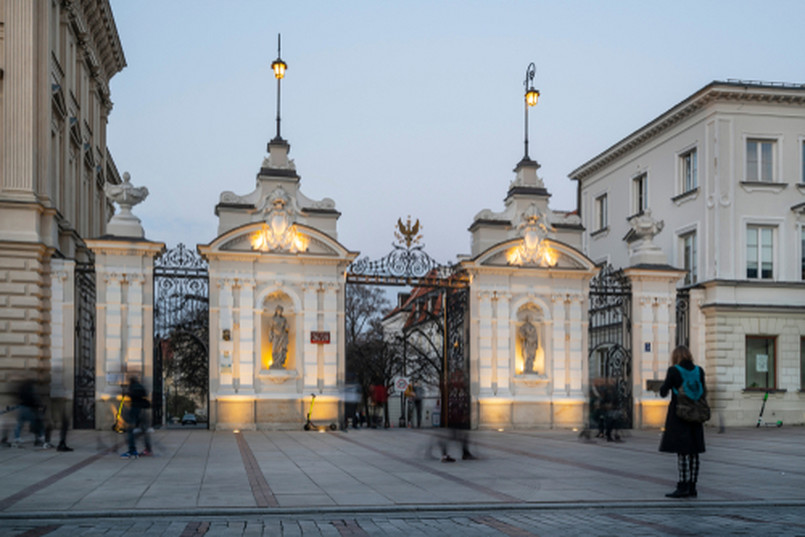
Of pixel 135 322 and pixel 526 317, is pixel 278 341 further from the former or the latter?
pixel 526 317

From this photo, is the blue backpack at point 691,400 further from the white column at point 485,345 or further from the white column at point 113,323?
the white column at point 113,323

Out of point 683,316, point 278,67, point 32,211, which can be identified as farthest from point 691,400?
point 683,316

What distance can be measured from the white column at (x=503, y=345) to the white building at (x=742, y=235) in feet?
23.0

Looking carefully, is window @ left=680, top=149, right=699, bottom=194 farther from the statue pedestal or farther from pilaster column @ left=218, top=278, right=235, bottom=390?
pilaster column @ left=218, top=278, right=235, bottom=390

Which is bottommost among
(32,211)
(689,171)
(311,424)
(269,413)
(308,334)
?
(311,424)

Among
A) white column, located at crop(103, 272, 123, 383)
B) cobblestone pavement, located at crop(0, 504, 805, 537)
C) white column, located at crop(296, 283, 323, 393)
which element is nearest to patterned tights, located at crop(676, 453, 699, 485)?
cobblestone pavement, located at crop(0, 504, 805, 537)

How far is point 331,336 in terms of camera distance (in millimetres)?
26062

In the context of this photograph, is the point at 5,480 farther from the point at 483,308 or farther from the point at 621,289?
the point at 621,289

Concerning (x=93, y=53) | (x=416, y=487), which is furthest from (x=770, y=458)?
(x=93, y=53)

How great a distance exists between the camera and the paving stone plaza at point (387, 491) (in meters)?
9.34

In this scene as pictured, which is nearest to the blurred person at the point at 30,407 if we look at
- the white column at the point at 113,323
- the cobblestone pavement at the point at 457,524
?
the white column at the point at 113,323

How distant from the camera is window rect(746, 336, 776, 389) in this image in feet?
104

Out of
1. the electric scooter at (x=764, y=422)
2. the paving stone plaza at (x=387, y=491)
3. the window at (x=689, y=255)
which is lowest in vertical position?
the electric scooter at (x=764, y=422)

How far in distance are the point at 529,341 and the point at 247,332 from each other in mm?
8558
